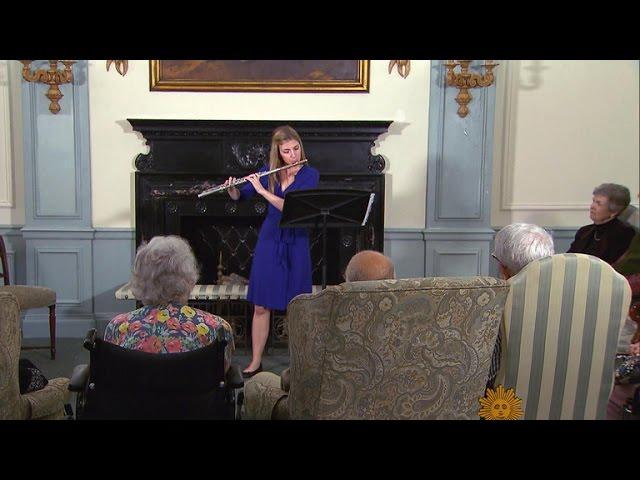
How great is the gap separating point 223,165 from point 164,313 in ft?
9.35

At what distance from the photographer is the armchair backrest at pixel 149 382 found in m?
1.89

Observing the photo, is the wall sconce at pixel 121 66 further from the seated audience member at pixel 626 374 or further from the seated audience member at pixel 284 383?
the seated audience member at pixel 626 374

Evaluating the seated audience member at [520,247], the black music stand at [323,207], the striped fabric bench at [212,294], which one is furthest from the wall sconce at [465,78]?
the seated audience member at [520,247]

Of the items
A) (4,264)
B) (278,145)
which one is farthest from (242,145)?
(4,264)

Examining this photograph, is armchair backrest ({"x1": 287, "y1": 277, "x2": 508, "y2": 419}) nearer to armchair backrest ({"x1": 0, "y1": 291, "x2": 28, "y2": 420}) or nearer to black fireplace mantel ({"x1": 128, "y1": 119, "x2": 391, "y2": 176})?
armchair backrest ({"x1": 0, "y1": 291, "x2": 28, "y2": 420})

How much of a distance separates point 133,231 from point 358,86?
184cm

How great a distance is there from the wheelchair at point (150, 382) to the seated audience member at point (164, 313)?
0.39 feet

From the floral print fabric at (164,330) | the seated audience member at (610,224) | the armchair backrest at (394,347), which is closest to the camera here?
the armchair backrest at (394,347)

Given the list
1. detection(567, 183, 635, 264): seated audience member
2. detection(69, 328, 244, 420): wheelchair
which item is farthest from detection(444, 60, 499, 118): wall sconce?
detection(69, 328, 244, 420): wheelchair

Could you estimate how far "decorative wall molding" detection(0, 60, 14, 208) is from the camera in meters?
4.74

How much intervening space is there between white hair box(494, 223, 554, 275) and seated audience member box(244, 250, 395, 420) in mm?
390
